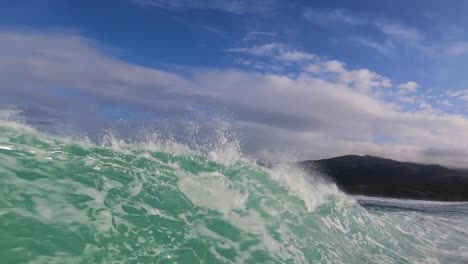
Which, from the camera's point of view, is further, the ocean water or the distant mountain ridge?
the distant mountain ridge

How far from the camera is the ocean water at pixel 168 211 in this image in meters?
6.26

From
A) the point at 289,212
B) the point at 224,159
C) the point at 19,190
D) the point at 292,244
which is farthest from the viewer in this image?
the point at 224,159

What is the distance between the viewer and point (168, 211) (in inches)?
321

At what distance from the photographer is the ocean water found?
6258mm

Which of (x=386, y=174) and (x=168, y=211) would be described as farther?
(x=386, y=174)

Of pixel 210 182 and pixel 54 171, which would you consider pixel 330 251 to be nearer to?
pixel 210 182

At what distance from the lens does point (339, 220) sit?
40.0 feet

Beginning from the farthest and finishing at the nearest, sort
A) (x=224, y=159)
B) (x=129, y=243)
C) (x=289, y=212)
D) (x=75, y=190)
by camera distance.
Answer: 1. (x=224, y=159)
2. (x=289, y=212)
3. (x=75, y=190)
4. (x=129, y=243)

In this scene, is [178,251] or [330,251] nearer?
[178,251]

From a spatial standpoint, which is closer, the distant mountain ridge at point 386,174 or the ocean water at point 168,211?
the ocean water at point 168,211

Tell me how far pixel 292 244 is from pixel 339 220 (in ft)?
12.6

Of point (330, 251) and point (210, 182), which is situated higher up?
point (210, 182)

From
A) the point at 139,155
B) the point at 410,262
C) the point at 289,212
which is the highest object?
the point at 139,155

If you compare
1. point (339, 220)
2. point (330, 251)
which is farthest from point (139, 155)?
point (339, 220)
